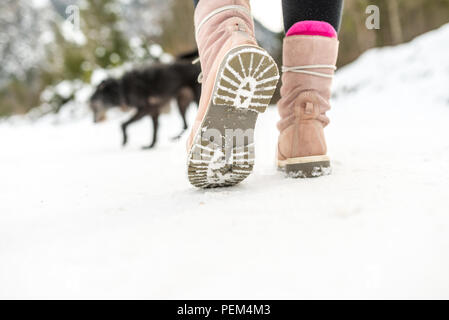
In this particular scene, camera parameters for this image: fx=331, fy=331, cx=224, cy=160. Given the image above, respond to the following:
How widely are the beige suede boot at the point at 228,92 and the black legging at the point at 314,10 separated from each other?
0.13 meters

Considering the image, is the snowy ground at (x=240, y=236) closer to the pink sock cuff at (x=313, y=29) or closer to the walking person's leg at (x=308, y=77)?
the walking person's leg at (x=308, y=77)

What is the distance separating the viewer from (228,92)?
0.67 m

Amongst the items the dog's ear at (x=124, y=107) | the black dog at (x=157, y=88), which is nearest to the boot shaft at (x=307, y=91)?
the black dog at (x=157, y=88)

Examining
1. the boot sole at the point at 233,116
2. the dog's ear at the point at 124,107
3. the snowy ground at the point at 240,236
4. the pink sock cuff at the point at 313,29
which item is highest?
the dog's ear at the point at 124,107

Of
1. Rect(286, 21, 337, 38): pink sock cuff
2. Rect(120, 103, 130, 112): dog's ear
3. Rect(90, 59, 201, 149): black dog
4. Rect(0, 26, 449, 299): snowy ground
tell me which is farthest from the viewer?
Rect(120, 103, 130, 112): dog's ear

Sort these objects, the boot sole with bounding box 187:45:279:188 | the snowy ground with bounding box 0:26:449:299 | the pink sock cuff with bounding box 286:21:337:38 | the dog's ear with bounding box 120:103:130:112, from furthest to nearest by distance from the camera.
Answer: the dog's ear with bounding box 120:103:130:112, the pink sock cuff with bounding box 286:21:337:38, the boot sole with bounding box 187:45:279:188, the snowy ground with bounding box 0:26:449:299

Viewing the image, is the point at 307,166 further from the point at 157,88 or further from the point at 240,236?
the point at 157,88

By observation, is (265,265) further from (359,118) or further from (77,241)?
(359,118)

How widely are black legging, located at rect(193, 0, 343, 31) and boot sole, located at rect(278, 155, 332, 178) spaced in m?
0.36

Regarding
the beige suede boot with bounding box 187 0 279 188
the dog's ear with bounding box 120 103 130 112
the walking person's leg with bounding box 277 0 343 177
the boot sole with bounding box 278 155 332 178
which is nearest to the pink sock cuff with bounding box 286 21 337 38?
the walking person's leg with bounding box 277 0 343 177

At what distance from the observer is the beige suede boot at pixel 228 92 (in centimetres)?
66

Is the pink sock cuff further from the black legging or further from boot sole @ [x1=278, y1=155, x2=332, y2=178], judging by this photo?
boot sole @ [x1=278, y1=155, x2=332, y2=178]

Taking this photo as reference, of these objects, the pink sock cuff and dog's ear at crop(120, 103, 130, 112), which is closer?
the pink sock cuff

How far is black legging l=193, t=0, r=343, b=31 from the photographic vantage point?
851 millimetres
